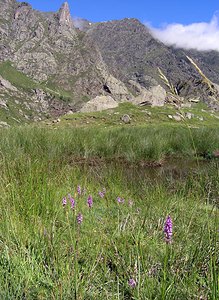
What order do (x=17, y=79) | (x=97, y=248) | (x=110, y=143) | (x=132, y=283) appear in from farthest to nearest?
(x=17, y=79) → (x=110, y=143) → (x=97, y=248) → (x=132, y=283)

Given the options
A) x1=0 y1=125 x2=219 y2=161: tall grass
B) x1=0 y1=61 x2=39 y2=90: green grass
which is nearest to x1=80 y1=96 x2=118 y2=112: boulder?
x1=0 y1=125 x2=219 y2=161: tall grass

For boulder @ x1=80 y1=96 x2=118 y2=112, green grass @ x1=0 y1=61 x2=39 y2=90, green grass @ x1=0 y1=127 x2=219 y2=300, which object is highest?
green grass @ x1=0 y1=61 x2=39 y2=90

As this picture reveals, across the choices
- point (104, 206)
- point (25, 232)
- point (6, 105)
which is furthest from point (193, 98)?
point (6, 105)

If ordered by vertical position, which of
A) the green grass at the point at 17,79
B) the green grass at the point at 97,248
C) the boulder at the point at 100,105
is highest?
the green grass at the point at 17,79

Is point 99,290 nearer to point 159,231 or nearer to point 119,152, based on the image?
point 159,231

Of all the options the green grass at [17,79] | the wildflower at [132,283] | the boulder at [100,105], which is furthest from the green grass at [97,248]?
the green grass at [17,79]

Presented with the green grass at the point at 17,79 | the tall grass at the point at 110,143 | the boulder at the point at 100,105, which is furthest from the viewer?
the green grass at the point at 17,79

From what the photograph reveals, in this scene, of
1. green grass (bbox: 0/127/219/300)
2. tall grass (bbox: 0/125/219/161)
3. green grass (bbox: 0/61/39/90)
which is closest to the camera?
green grass (bbox: 0/127/219/300)

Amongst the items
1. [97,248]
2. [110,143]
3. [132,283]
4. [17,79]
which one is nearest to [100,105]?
[110,143]

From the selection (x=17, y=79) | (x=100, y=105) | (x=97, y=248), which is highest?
(x=17, y=79)

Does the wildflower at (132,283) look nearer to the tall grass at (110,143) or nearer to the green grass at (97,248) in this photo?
the green grass at (97,248)

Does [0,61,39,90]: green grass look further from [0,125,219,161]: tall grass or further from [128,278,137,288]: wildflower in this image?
[128,278,137,288]: wildflower

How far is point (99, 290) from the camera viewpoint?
2.02m

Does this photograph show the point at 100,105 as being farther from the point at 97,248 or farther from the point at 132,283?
the point at 132,283
